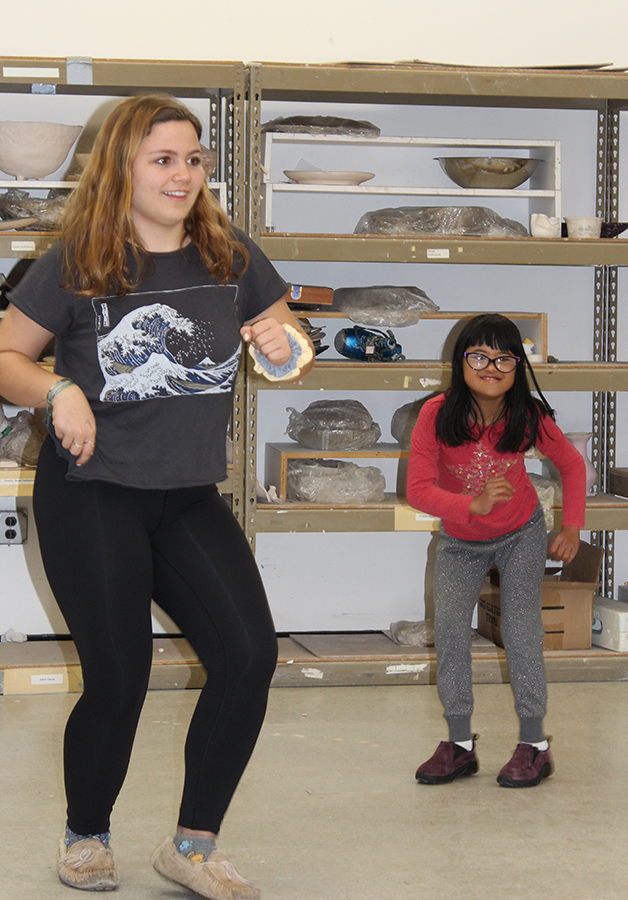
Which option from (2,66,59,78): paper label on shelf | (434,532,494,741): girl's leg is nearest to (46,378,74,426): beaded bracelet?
(434,532,494,741): girl's leg

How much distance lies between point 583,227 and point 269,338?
2144 mm

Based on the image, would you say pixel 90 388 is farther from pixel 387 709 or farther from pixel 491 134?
pixel 491 134

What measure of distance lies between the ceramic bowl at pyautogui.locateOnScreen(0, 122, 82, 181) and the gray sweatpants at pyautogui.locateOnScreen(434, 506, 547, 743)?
2.01m

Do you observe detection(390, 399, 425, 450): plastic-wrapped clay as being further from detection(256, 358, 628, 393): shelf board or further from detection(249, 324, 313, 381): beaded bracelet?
detection(249, 324, 313, 381): beaded bracelet

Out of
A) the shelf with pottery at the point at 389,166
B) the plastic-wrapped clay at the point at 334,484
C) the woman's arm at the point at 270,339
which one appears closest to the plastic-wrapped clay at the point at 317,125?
the shelf with pottery at the point at 389,166

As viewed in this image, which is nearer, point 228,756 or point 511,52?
point 228,756

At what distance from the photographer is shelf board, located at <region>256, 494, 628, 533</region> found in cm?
352

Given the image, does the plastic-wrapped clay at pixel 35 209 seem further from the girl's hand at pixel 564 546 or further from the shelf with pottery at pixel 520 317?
the girl's hand at pixel 564 546

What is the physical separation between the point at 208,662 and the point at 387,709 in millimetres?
1573

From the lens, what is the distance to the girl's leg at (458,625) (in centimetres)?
262

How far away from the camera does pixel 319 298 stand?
141 inches

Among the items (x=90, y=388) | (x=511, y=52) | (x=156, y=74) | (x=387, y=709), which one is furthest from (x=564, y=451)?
(x=511, y=52)

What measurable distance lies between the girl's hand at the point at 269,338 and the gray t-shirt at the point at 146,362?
47 mm

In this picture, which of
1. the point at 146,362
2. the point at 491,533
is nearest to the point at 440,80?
the point at 491,533
